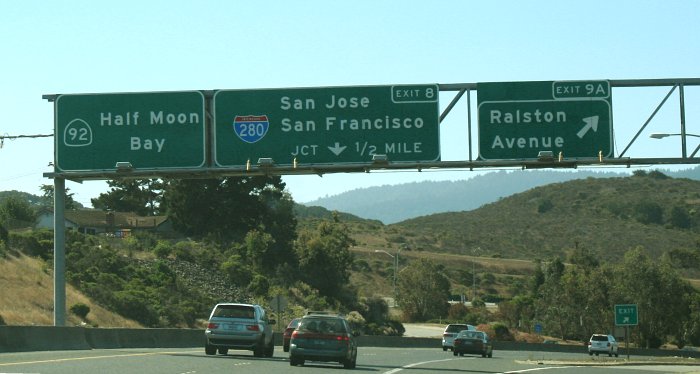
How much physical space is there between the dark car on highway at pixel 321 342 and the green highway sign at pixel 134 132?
24.5 feet

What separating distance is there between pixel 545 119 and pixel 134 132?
40.3ft

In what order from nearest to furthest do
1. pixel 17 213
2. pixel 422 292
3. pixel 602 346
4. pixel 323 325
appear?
1. pixel 323 325
2. pixel 602 346
3. pixel 17 213
4. pixel 422 292

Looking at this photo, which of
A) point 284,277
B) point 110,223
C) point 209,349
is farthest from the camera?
point 110,223

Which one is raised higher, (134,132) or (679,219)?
(679,219)

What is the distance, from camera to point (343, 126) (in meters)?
33.0

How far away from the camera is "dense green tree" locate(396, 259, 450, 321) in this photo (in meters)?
106

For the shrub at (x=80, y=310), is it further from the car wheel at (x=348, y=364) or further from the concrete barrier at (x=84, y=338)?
the car wheel at (x=348, y=364)

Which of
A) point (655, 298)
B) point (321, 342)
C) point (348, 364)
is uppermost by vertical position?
point (321, 342)

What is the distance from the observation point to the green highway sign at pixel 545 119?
106 ft

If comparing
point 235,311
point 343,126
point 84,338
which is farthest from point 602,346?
point 84,338

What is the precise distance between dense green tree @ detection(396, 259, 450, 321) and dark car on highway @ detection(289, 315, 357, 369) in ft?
253

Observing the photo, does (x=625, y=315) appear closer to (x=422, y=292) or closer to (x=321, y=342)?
(x=321, y=342)

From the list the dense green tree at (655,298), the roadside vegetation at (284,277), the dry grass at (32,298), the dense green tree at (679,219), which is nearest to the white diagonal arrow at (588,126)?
the roadside vegetation at (284,277)

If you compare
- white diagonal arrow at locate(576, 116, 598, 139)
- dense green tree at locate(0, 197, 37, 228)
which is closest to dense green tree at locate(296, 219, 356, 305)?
dense green tree at locate(0, 197, 37, 228)
